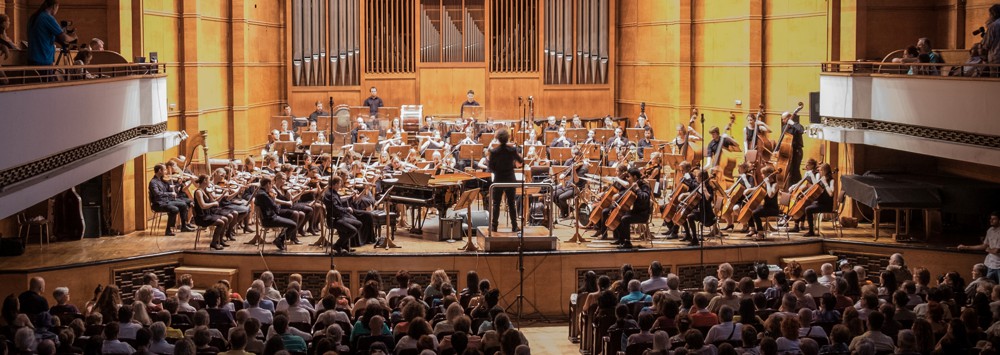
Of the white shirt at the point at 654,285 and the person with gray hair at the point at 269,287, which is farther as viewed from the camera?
the white shirt at the point at 654,285

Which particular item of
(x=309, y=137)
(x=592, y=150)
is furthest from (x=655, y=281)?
(x=309, y=137)

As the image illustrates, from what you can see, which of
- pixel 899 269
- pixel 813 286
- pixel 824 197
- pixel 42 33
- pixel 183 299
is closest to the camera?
pixel 183 299

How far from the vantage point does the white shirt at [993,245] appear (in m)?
12.5

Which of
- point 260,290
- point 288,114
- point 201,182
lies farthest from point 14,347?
point 288,114

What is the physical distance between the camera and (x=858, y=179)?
50.3ft

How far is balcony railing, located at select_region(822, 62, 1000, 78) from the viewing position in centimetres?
1303

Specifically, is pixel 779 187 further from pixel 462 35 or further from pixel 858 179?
pixel 462 35

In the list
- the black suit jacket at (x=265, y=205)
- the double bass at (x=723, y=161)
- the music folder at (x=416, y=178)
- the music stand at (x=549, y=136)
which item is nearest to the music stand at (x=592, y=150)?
the music stand at (x=549, y=136)

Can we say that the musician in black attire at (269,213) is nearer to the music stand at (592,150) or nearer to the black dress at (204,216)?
the black dress at (204,216)

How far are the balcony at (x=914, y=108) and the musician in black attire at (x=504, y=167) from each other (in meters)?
4.49

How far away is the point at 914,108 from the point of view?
14.3m

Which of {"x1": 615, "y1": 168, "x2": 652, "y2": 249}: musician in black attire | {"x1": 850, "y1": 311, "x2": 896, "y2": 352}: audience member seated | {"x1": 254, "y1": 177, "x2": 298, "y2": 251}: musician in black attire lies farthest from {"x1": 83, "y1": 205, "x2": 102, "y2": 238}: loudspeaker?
{"x1": 850, "y1": 311, "x2": 896, "y2": 352}: audience member seated

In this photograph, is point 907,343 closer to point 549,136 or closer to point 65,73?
point 65,73

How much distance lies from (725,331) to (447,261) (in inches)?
200
